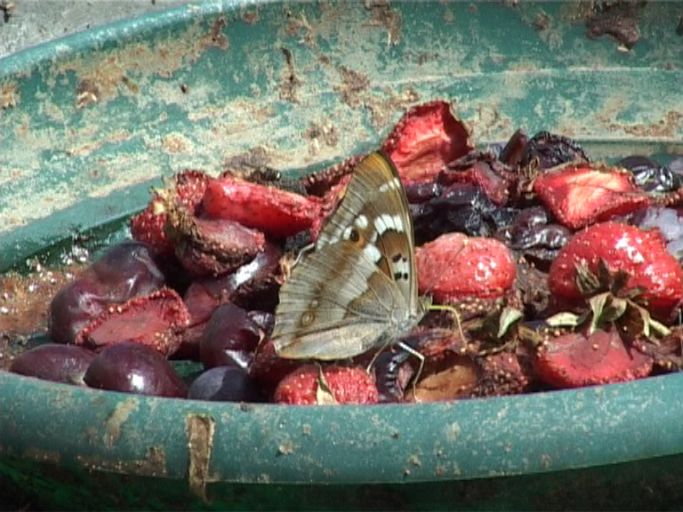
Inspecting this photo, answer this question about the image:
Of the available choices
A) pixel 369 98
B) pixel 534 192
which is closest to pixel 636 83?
pixel 369 98

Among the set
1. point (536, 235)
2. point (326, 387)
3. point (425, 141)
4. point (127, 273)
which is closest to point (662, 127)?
point (425, 141)

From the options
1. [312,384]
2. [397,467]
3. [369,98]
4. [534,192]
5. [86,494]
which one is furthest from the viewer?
[369,98]

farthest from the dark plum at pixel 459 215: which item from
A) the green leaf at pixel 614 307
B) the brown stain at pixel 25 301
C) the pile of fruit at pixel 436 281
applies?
the brown stain at pixel 25 301

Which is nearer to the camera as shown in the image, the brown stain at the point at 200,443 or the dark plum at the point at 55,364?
the brown stain at the point at 200,443

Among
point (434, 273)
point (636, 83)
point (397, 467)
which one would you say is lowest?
point (636, 83)

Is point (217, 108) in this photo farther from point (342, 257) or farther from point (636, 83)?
point (342, 257)

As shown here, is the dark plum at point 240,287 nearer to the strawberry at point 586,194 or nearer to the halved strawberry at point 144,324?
the halved strawberry at point 144,324

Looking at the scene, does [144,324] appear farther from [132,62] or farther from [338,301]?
[132,62]
